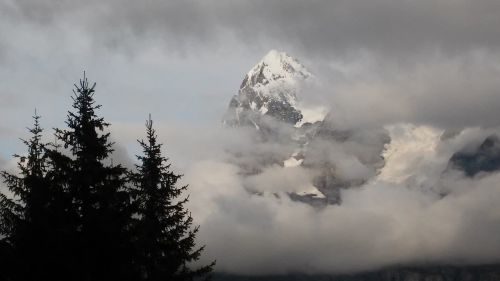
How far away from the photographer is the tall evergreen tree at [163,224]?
113ft

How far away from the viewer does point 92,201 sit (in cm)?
2794

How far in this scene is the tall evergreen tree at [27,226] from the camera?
2705 cm

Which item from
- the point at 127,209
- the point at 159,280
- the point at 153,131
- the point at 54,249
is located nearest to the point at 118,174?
the point at 127,209

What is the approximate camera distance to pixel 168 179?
36719 millimetres

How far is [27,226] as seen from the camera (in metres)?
27.8

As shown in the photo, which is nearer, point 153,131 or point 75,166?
point 75,166

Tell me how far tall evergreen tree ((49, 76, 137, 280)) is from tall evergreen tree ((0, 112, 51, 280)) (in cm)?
79

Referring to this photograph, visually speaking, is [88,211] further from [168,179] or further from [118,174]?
[168,179]

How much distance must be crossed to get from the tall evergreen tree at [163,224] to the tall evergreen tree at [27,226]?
17.8 ft

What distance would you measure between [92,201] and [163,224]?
315 inches

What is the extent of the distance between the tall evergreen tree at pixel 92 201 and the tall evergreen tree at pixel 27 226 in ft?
2.60

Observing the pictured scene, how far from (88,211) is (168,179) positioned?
935cm

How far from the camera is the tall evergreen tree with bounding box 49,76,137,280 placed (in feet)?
89.2

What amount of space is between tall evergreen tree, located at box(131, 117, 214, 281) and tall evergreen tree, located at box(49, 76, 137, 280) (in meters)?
4.83
